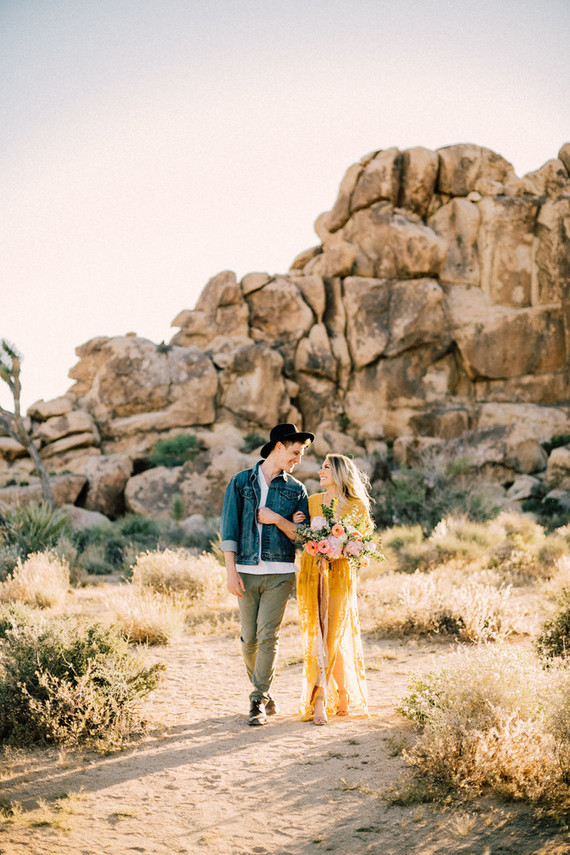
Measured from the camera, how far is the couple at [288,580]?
16.5 feet

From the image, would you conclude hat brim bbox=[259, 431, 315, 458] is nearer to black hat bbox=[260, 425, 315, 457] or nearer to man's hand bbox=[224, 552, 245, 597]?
black hat bbox=[260, 425, 315, 457]

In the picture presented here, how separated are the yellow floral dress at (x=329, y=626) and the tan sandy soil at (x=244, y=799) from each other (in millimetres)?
274

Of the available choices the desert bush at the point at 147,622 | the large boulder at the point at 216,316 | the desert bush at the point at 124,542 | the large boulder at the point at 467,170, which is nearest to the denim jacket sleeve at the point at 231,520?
the desert bush at the point at 147,622

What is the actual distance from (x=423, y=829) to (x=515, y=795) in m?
0.57

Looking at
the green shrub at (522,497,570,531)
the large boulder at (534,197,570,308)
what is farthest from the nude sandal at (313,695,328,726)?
the large boulder at (534,197,570,308)

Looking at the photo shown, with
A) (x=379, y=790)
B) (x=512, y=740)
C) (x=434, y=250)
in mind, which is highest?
(x=434, y=250)

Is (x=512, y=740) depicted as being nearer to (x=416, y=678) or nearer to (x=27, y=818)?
(x=416, y=678)

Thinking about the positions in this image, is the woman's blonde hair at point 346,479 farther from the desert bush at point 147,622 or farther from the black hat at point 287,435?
the desert bush at point 147,622

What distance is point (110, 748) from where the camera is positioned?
181 inches

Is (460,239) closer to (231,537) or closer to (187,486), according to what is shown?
(187,486)

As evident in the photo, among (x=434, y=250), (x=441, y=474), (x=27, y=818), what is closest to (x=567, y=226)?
(x=434, y=250)

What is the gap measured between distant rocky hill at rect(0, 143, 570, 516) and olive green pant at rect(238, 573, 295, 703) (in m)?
24.5

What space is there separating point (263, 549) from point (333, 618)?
813 millimetres

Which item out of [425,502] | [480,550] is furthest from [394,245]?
[480,550]
